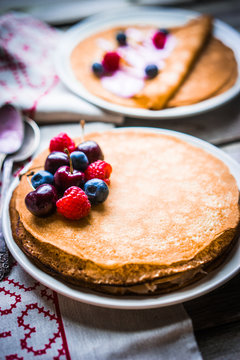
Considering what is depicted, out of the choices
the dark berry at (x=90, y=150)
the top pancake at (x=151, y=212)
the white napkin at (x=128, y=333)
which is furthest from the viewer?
the dark berry at (x=90, y=150)

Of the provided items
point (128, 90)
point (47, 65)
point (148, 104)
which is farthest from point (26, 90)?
point (148, 104)

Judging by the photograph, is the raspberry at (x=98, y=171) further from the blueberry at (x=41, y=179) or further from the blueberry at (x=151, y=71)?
the blueberry at (x=151, y=71)

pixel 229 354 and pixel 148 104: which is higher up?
pixel 148 104

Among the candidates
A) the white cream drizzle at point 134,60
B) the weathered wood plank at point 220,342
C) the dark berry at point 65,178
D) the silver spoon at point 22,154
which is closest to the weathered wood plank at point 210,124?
the white cream drizzle at point 134,60

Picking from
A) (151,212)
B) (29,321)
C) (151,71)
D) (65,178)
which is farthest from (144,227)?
(151,71)

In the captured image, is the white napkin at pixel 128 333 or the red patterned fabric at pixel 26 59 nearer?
the white napkin at pixel 128 333

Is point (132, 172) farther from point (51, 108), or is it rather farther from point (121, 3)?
point (121, 3)

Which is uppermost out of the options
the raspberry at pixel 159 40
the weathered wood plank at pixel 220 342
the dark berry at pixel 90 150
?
the raspberry at pixel 159 40

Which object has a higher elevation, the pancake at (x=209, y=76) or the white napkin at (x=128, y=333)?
the pancake at (x=209, y=76)
